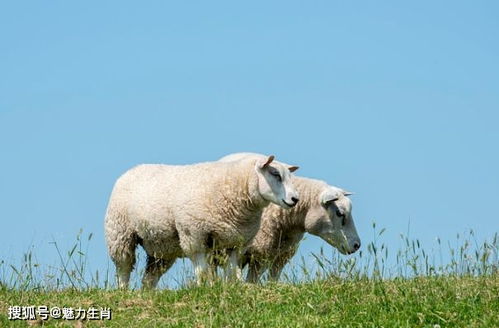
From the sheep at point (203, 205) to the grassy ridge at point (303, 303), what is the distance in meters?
2.66

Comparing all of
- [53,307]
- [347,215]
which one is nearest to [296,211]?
[347,215]

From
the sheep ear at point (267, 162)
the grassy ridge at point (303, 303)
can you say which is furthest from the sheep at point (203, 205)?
the grassy ridge at point (303, 303)

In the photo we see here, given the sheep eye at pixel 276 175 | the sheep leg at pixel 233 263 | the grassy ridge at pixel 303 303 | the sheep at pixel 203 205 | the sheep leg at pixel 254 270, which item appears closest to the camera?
the grassy ridge at pixel 303 303

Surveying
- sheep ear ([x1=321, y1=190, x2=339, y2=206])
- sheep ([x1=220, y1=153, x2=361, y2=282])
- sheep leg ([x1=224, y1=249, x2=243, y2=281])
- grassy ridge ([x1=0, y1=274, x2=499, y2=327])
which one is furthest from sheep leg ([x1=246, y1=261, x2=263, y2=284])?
grassy ridge ([x1=0, y1=274, x2=499, y2=327])

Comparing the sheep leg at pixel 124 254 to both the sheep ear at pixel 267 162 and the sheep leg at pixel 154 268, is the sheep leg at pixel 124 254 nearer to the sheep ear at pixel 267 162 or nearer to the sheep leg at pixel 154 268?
the sheep leg at pixel 154 268

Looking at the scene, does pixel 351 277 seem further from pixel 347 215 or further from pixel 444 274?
pixel 347 215

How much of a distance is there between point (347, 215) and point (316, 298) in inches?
248

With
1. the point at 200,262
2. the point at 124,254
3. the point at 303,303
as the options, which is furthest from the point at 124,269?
the point at 303,303

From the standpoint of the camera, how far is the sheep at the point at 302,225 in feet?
51.0

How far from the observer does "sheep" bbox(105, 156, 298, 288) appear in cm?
1380

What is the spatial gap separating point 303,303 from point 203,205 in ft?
13.5

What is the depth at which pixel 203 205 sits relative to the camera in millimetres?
13859

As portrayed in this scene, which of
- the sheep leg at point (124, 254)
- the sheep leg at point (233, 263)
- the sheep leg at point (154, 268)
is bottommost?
the sheep leg at point (233, 263)

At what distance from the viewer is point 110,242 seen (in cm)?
1534
